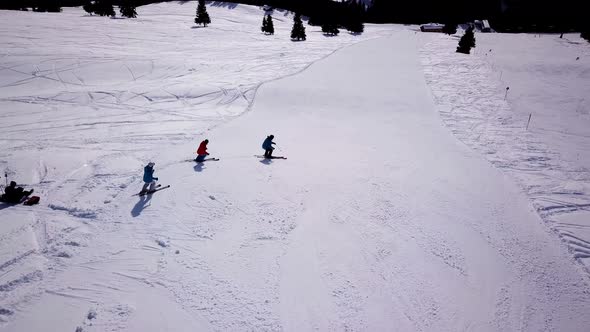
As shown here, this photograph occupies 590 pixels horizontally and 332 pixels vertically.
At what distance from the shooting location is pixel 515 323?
21.0 ft

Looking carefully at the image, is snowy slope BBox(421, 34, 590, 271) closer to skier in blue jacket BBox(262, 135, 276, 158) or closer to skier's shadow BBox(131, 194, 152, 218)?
skier in blue jacket BBox(262, 135, 276, 158)

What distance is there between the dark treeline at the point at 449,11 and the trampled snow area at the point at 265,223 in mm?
37901

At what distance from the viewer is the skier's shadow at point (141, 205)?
8.65 metres

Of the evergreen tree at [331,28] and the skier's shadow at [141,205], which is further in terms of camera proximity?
the evergreen tree at [331,28]

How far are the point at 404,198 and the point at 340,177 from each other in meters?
2.29

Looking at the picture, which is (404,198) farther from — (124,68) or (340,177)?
(124,68)

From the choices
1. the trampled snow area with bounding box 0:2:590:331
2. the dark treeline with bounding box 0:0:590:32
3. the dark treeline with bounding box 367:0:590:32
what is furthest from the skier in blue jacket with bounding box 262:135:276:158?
the dark treeline with bounding box 367:0:590:32

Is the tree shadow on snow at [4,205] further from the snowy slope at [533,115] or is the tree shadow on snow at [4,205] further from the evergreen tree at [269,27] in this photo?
the evergreen tree at [269,27]

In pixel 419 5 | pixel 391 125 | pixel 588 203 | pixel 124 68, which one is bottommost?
pixel 588 203

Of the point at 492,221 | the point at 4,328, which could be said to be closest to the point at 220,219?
the point at 4,328

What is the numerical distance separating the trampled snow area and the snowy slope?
472 mm

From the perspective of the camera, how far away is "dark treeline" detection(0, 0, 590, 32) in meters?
52.6

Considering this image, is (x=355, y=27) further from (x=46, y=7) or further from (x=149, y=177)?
(x=46, y=7)

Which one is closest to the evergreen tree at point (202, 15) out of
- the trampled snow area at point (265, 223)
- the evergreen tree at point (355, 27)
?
the evergreen tree at point (355, 27)
